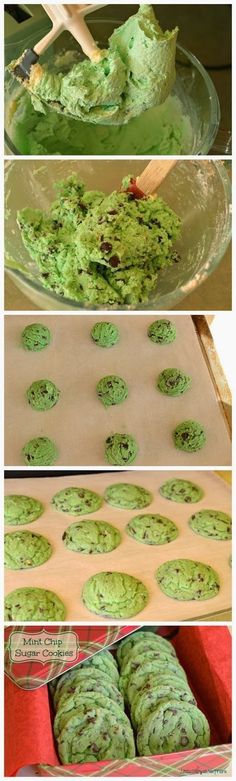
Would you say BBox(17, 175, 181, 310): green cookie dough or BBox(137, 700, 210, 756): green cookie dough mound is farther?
BBox(137, 700, 210, 756): green cookie dough mound

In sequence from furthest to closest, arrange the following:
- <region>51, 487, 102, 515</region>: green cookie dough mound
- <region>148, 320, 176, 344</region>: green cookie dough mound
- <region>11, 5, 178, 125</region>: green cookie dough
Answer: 1. <region>148, 320, 176, 344</region>: green cookie dough mound
2. <region>51, 487, 102, 515</region>: green cookie dough mound
3. <region>11, 5, 178, 125</region>: green cookie dough

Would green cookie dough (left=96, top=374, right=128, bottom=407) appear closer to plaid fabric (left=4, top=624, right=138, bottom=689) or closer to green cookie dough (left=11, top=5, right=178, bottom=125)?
plaid fabric (left=4, top=624, right=138, bottom=689)

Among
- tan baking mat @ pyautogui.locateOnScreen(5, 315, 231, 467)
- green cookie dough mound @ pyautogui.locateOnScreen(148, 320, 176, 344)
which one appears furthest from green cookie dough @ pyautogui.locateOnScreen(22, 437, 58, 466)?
green cookie dough mound @ pyautogui.locateOnScreen(148, 320, 176, 344)

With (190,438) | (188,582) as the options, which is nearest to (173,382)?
(190,438)

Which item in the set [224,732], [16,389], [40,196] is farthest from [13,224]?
[224,732]

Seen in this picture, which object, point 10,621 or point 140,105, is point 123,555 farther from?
point 140,105

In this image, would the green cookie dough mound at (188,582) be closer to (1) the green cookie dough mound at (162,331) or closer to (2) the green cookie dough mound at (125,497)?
(2) the green cookie dough mound at (125,497)

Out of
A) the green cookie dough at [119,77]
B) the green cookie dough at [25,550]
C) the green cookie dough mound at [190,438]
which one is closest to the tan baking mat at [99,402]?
the green cookie dough mound at [190,438]

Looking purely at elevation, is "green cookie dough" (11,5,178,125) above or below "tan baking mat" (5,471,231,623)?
above
